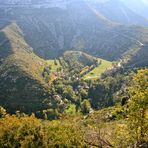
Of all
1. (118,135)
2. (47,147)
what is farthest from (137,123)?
(47,147)

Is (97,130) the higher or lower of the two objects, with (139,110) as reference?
lower

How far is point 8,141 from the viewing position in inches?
3135

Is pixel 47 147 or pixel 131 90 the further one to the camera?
pixel 47 147

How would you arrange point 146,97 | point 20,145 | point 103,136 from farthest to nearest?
point 20,145 < point 103,136 < point 146,97

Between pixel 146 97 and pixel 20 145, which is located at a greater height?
pixel 146 97

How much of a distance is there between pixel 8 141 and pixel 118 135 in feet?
109

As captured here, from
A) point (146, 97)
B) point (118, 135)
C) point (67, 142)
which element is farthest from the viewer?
point (67, 142)

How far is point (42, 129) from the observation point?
8088 cm

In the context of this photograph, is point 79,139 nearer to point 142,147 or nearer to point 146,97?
point 142,147

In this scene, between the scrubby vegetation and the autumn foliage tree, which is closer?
the autumn foliage tree

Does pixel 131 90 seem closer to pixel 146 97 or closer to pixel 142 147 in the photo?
pixel 146 97

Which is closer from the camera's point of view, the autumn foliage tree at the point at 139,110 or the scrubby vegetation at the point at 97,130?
the autumn foliage tree at the point at 139,110

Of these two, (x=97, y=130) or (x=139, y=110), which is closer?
(x=139, y=110)

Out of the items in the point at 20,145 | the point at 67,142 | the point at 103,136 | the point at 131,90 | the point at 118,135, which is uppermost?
the point at 131,90
